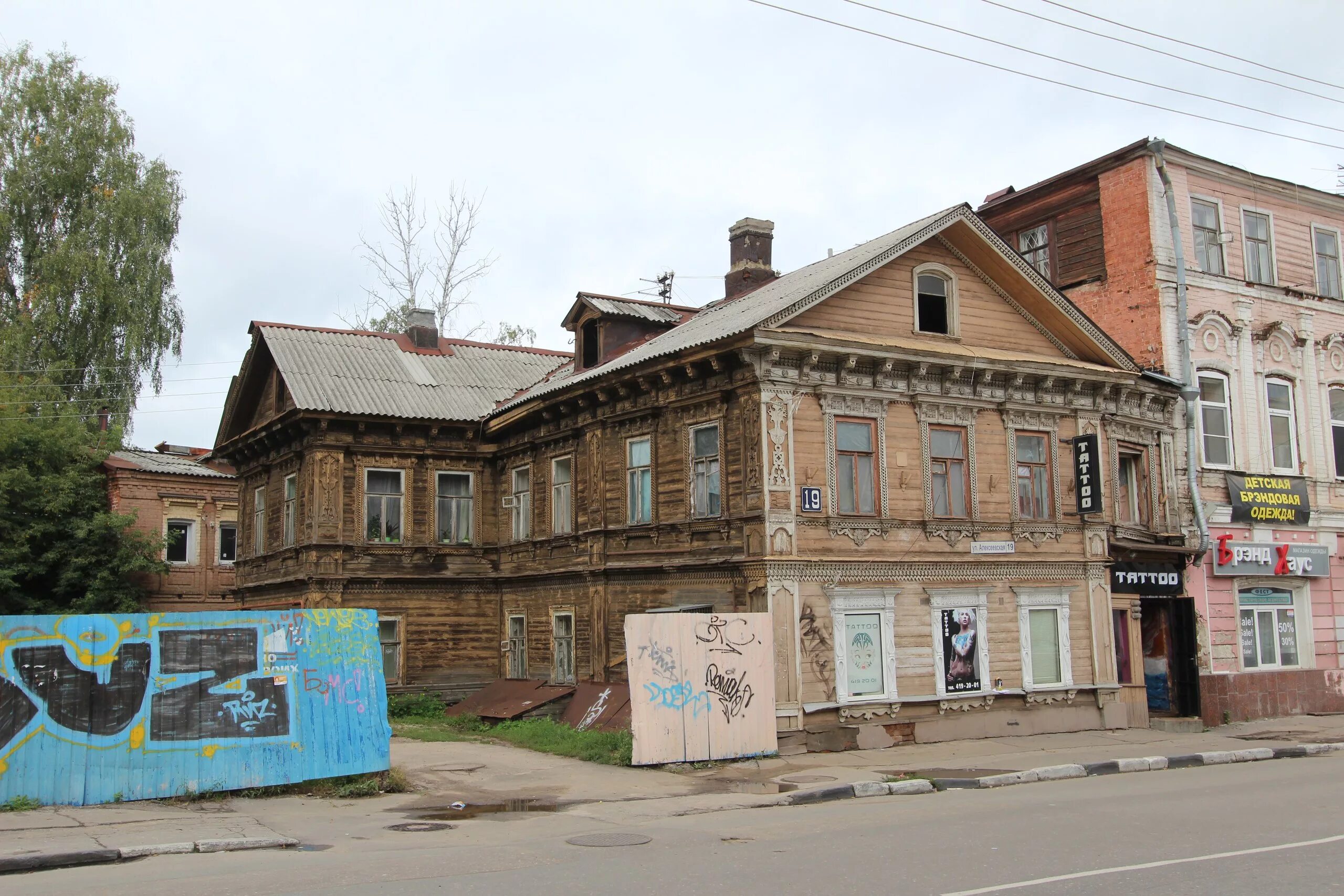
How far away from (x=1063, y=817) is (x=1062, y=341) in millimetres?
12125

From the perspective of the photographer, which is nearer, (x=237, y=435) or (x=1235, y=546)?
(x=1235, y=546)

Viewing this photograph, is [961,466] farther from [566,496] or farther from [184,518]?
[184,518]

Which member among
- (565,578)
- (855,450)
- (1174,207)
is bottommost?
(565,578)

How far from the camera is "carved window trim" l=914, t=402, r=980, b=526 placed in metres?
19.2

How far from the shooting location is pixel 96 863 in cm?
937

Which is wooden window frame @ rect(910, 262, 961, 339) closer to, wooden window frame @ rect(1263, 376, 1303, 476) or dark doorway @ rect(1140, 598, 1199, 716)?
dark doorway @ rect(1140, 598, 1199, 716)

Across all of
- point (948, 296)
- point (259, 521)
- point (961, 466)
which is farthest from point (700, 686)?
point (259, 521)

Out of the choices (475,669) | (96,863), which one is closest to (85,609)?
(475,669)

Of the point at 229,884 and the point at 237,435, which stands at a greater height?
the point at 237,435

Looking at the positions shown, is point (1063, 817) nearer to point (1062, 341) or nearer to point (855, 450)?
point (855, 450)

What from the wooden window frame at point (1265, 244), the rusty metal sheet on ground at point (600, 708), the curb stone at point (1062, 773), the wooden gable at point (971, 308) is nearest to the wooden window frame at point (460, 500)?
the rusty metal sheet on ground at point (600, 708)

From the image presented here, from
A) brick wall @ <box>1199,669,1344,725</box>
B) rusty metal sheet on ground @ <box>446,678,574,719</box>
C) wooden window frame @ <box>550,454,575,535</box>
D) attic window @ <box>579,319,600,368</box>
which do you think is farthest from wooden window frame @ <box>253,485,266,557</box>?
brick wall @ <box>1199,669,1344,725</box>

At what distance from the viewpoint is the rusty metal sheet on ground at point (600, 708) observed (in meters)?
18.4

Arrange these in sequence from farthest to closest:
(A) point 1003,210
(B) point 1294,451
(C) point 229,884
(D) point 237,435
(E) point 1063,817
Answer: (D) point 237,435, (A) point 1003,210, (B) point 1294,451, (E) point 1063,817, (C) point 229,884
